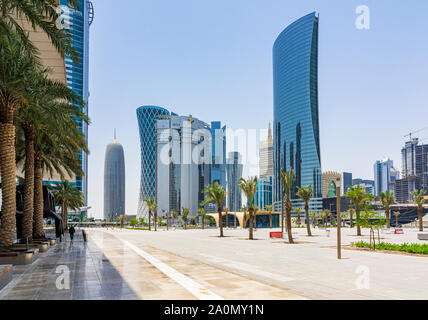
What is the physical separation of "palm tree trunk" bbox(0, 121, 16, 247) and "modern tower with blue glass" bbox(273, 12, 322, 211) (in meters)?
153

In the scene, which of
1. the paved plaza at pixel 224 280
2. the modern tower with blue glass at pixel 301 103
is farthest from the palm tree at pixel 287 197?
the modern tower with blue glass at pixel 301 103

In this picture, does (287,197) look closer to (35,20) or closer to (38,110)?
(38,110)

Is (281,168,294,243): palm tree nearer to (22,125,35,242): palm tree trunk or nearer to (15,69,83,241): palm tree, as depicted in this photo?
(15,69,83,241): palm tree

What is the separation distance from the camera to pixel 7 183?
55.3 ft

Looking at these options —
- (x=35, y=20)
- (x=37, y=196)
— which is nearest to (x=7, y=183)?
(x=35, y=20)

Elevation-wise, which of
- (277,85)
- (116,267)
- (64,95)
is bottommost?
(116,267)

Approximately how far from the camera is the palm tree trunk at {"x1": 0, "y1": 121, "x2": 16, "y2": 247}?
16.5 meters

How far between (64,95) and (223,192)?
1201 inches

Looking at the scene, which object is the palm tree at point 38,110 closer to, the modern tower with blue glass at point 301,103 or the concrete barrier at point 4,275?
the concrete barrier at point 4,275

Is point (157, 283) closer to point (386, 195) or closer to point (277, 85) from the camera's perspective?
point (386, 195)

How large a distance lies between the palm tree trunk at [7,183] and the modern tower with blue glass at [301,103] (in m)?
153

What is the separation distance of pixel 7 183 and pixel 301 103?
521 ft

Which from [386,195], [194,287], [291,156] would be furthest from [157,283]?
[291,156]
